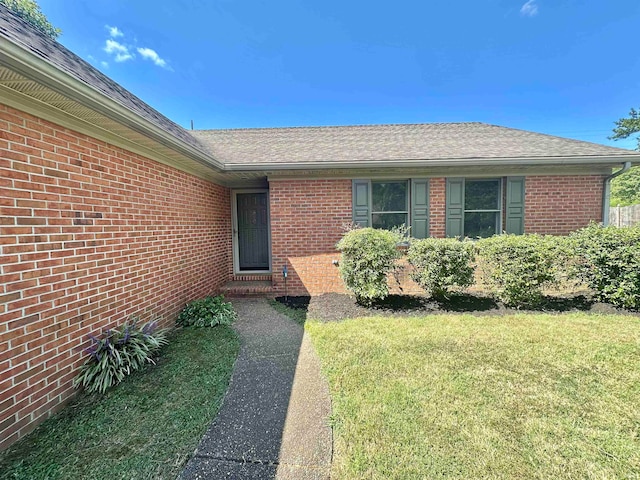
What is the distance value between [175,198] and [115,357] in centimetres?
274

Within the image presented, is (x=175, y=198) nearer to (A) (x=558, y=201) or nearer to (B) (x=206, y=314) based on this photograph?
(B) (x=206, y=314)

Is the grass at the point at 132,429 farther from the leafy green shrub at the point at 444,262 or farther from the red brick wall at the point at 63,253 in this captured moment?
the leafy green shrub at the point at 444,262

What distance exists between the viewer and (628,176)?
1997 cm

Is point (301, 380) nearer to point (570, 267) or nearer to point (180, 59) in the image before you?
point (570, 267)

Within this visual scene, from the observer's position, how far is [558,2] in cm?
715

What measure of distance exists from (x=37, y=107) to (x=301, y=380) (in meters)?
3.66

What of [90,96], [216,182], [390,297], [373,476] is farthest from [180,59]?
[373,476]

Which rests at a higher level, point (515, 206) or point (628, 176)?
point (628, 176)

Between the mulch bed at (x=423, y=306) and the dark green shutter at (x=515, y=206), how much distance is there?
5.17ft

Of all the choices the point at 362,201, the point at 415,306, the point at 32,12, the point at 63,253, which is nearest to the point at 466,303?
the point at 415,306

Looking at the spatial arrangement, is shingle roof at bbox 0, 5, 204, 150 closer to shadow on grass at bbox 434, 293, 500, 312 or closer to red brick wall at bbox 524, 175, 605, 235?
shadow on grass at bbox 434, 293, 500, 312

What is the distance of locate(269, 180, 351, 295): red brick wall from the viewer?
5.93 m

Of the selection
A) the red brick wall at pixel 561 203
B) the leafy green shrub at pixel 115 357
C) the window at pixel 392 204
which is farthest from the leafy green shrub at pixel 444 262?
the leafy green shrub at pixel 115 357

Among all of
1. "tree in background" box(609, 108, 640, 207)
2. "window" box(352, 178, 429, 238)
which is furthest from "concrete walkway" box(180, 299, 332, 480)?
"tree in background" box(609, 108, 640, 207)
